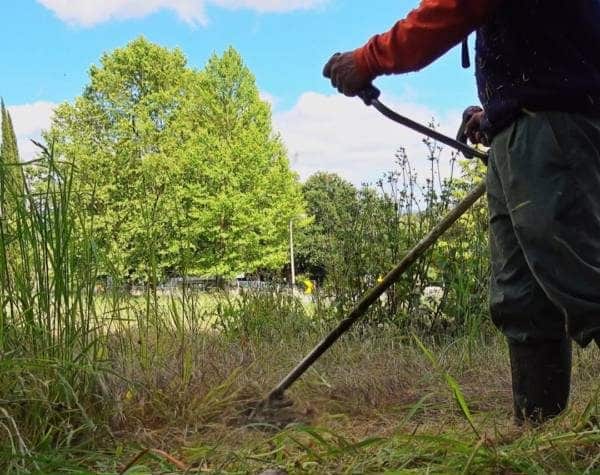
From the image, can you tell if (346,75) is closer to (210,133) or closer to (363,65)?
(363,65)

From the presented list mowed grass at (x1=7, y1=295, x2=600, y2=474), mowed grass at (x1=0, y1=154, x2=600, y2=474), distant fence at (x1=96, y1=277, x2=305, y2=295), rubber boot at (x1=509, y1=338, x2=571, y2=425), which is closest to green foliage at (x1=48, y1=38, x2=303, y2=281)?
distant fence at (x1=96, y1=277, x2=305, y2=295)

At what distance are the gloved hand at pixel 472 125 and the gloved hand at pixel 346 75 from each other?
0.57 meters

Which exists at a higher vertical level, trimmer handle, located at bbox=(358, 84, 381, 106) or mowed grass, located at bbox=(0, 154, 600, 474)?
trimmer handle, located at bbox=(358, 84, 381, 106)

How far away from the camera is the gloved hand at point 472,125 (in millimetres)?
2201

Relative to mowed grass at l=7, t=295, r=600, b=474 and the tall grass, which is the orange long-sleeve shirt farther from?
the tall grass

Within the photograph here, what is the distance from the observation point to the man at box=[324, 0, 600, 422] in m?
1.52

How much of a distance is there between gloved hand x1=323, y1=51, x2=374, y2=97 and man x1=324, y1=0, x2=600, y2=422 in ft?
0.07

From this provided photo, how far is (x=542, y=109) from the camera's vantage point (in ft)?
5.25

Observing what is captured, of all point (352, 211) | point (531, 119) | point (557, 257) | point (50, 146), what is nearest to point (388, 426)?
point (557, 257)

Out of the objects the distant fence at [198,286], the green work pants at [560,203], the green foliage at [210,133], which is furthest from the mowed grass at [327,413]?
the green foliage at [210,133]

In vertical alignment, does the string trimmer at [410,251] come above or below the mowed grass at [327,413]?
above

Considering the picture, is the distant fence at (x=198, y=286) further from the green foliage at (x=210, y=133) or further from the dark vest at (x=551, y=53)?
the green foliage at (x=210, y=133)

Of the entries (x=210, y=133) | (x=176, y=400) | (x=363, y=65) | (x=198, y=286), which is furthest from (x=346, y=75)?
(x=210, y=133)

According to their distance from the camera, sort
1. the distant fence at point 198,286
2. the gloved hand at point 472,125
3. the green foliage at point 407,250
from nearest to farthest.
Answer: the gloved hand at point 472,125 < the distant fence at point 198,286 < the green foliage at point 407,250
